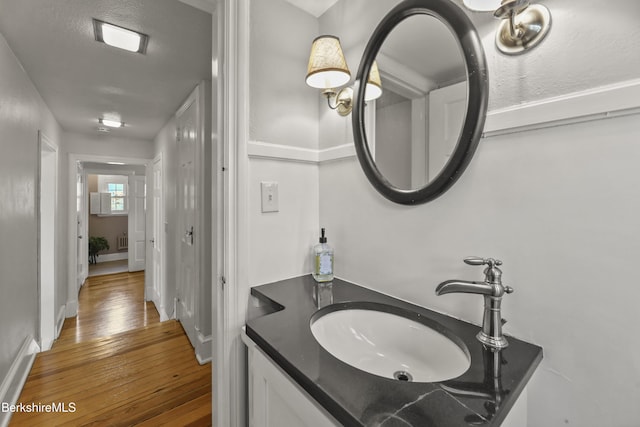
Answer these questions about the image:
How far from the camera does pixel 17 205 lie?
1.83 meters

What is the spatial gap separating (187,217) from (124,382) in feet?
4.33

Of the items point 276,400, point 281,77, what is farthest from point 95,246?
point 276,400

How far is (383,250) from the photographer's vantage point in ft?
3.39

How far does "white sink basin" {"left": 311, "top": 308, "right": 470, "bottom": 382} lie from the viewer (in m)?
0.73

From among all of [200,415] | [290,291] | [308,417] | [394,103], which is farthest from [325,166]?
[200,415]

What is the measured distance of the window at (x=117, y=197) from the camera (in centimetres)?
661

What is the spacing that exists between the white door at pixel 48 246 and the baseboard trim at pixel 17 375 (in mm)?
579

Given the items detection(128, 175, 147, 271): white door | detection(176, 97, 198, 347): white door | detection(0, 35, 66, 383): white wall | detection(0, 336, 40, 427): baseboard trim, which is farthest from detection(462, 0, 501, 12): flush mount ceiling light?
detection(128, 175, 147, 271): white door

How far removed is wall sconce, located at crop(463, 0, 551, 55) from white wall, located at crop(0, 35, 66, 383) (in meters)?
2.46

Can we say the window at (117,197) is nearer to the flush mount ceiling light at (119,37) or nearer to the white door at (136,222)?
the white door at (136,222)

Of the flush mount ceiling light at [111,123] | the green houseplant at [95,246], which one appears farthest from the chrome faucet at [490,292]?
the green houseplant at [95,246]

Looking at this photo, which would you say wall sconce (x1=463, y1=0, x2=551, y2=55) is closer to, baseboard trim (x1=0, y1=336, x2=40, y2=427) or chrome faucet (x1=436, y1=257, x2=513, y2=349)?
chrome faucet (x1=436, y1=257, x2=513, y2=349)

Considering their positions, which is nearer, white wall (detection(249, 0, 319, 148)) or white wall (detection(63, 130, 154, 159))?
white wall (detection(249, 0, 319, 148))

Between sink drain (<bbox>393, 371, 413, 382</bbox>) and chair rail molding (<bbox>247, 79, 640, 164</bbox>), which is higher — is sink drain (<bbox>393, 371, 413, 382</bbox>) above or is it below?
below
